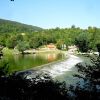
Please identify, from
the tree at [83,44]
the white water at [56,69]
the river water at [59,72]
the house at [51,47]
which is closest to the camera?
the tree at [83,44]

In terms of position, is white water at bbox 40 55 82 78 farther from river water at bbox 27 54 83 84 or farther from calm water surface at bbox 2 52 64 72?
calm water surface at bbox 2 52 64 72

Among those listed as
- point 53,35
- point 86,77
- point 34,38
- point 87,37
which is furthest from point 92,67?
point 53,35

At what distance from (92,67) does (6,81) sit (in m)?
1.65

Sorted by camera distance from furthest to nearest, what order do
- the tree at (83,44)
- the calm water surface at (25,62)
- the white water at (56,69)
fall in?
1. the calm water surface at (25,62)
2. the white water at (56,69)
3. the tree at (83,44)

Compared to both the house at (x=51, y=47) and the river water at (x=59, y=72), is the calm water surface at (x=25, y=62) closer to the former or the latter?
the river water at (x=59, y=72)

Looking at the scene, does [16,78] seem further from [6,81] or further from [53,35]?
[53,35]

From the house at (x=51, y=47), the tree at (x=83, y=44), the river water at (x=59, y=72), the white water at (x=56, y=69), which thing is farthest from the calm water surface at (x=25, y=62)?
the house at (x=51, y=47)

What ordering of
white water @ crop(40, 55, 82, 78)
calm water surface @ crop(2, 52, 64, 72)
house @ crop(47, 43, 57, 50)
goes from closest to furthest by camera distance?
white water @ crop(40, 55, 82, 78), calm water surface @ crop(2, 52, 64, 72), house @ crop(47, 43, 57, 50)

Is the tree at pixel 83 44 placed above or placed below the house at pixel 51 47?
above

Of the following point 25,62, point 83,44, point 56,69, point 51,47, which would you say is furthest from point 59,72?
point 51,47

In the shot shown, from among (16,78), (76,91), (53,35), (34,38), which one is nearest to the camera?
(76,91)

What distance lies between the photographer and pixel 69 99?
17.4 ft

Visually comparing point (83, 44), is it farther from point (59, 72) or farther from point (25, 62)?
point (25, 62)

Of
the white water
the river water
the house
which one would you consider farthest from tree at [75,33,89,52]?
the house
